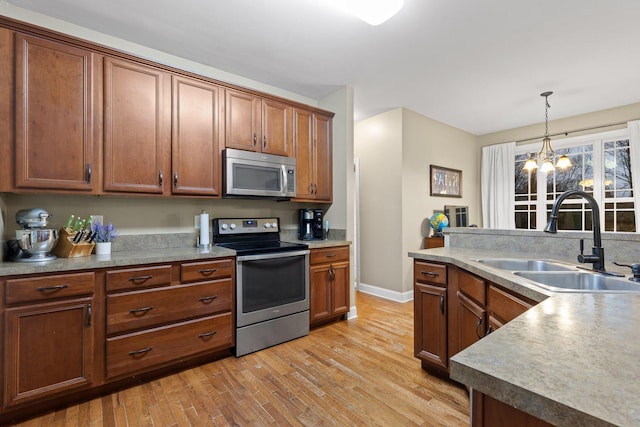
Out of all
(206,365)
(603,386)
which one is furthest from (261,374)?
(603,386)

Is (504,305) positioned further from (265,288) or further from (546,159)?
(546,159)

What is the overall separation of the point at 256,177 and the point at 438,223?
2836 millimetres

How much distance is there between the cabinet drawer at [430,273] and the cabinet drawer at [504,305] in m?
0.46

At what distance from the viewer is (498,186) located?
5.13 metres

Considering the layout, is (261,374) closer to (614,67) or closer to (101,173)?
(101,173)

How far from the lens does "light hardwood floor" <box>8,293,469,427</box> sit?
5.49ft

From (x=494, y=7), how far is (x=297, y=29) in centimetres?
141

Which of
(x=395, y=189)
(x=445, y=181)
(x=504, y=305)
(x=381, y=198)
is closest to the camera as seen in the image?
(x=504, y=305)

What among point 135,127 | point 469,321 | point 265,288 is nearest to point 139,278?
point 265,288

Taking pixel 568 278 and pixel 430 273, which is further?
pixel 430 273

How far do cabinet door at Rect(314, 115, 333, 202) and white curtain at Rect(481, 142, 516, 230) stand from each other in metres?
3.39

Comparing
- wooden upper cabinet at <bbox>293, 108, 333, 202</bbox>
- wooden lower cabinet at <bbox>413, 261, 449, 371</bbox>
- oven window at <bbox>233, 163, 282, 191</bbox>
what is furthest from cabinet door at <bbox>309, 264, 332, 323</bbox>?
wooden lower cabinet at <bbox>413, 261, 449, 371</bbox>

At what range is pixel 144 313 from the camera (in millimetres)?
2016

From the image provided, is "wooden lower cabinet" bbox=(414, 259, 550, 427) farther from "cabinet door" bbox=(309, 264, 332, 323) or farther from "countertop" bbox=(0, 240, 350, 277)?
"countertop" bbox=(0, 240, 350, 277)
